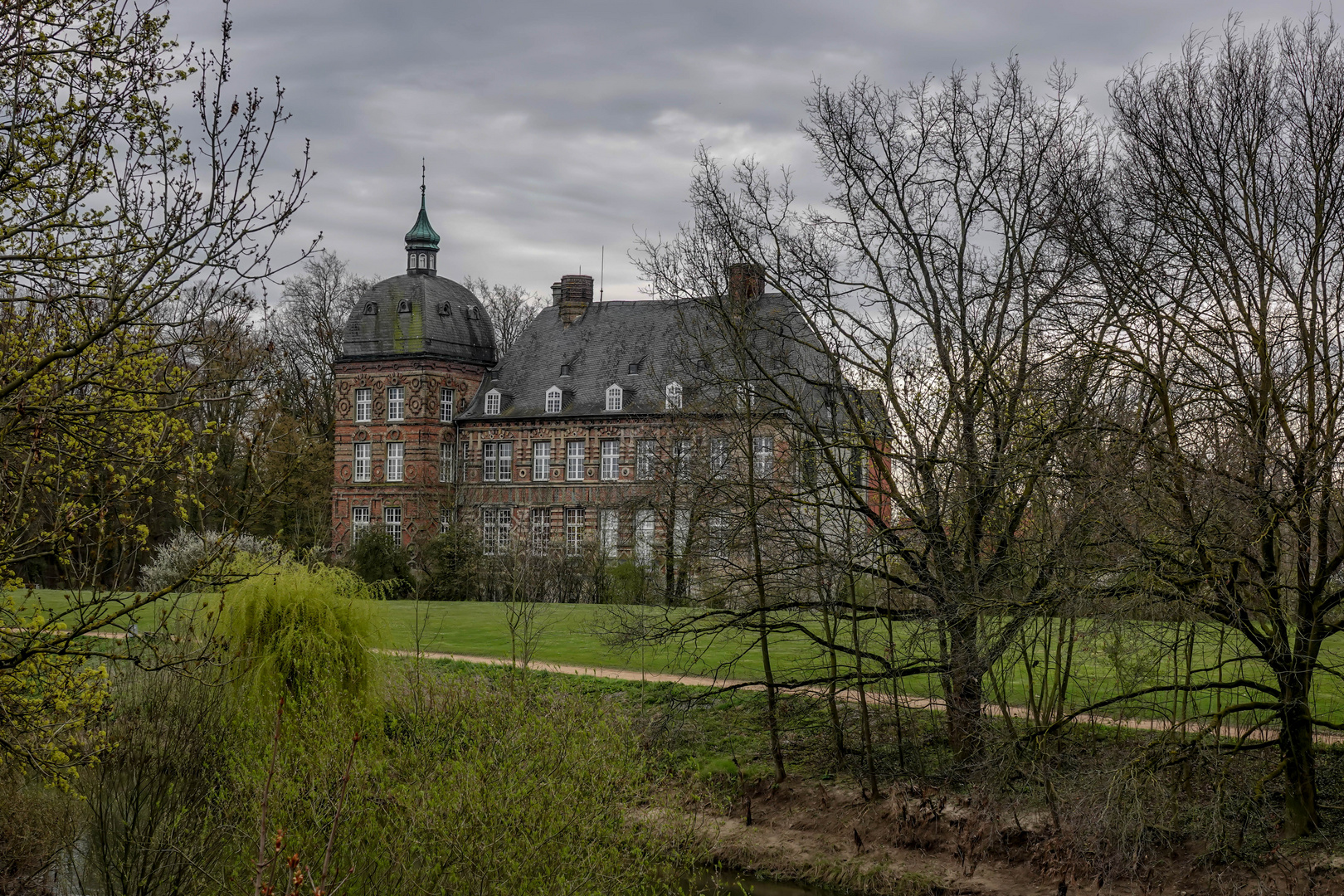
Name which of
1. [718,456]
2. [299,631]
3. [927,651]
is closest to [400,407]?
[718,456]

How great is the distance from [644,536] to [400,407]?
47.5 feet

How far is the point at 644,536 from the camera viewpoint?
118ft

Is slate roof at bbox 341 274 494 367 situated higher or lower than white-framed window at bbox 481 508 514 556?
higher

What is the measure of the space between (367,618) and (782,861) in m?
5.66

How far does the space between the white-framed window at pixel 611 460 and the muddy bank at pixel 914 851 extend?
92.0 feet

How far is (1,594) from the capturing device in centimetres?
830

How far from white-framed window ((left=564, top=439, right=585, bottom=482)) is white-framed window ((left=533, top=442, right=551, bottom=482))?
712mm

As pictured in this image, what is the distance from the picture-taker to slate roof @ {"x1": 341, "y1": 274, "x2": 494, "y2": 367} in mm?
45719

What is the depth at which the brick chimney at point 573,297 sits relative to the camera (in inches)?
1820

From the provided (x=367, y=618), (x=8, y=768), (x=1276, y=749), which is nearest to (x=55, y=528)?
(x=8, y=768)

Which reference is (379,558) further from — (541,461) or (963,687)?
(963,687)

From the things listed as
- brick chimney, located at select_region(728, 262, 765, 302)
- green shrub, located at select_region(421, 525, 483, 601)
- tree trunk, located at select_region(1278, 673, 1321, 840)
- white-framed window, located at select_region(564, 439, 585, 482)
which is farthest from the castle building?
tree trunk, located at select_region(1278, 673, 1321, 840)

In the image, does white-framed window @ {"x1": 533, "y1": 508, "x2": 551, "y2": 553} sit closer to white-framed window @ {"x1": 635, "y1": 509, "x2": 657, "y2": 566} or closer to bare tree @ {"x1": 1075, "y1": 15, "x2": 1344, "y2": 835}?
white-framed window @ {"x1": 635, "y1": 509, "x2": 657, "y2": 566}

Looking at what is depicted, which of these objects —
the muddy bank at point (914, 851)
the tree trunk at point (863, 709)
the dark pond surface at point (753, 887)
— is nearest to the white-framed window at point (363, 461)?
the muddy bank at point (914, 851)
